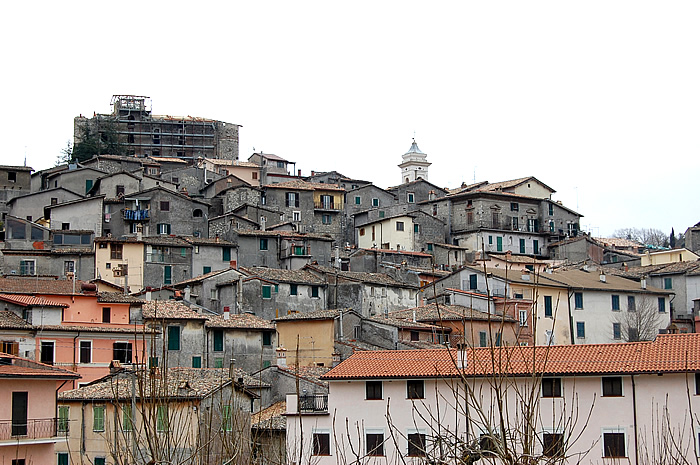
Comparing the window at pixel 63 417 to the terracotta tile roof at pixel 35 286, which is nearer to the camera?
the window at pixel 63 417

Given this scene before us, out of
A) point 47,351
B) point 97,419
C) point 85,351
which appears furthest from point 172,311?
point 97,419

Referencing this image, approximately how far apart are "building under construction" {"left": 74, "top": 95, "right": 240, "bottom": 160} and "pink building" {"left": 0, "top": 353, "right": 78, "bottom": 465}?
213 feet

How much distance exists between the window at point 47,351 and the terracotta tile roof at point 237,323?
7.24 meters

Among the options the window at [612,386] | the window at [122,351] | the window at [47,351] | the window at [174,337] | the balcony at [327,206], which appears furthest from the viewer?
the balcony at [327,206]

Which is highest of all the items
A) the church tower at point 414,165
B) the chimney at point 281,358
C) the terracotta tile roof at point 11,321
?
the church tower at point 414,165

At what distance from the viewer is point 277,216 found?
230ft

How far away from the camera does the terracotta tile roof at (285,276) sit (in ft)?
176

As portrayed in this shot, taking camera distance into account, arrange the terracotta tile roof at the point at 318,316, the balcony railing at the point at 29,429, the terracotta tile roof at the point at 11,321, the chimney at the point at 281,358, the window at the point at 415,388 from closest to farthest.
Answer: the balcony railing at the point at 29,429
the window at the point at 415,388
the terracotta tile roof at the point at 11,321
the chimney at the point at 281,358
the terracotta tile roof at the point at 318,316

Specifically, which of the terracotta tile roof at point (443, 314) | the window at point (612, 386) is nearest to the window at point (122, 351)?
the terracotta tile roof at point (443, 314)

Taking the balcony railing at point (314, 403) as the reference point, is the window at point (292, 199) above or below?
above

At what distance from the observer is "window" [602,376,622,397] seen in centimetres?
2911

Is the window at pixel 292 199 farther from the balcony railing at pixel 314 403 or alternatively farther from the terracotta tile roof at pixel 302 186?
the balcony railing at pixel 314 403

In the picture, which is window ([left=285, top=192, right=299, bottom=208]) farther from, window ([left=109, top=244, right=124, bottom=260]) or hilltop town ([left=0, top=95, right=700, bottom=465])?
window ([left=109, top=244, right=124, bottom=260])

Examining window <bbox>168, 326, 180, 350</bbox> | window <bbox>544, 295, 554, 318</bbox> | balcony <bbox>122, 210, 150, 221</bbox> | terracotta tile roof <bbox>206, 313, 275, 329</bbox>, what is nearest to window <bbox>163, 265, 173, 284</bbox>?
balcony <bbox>122, 210, 150, 221</bbox>
